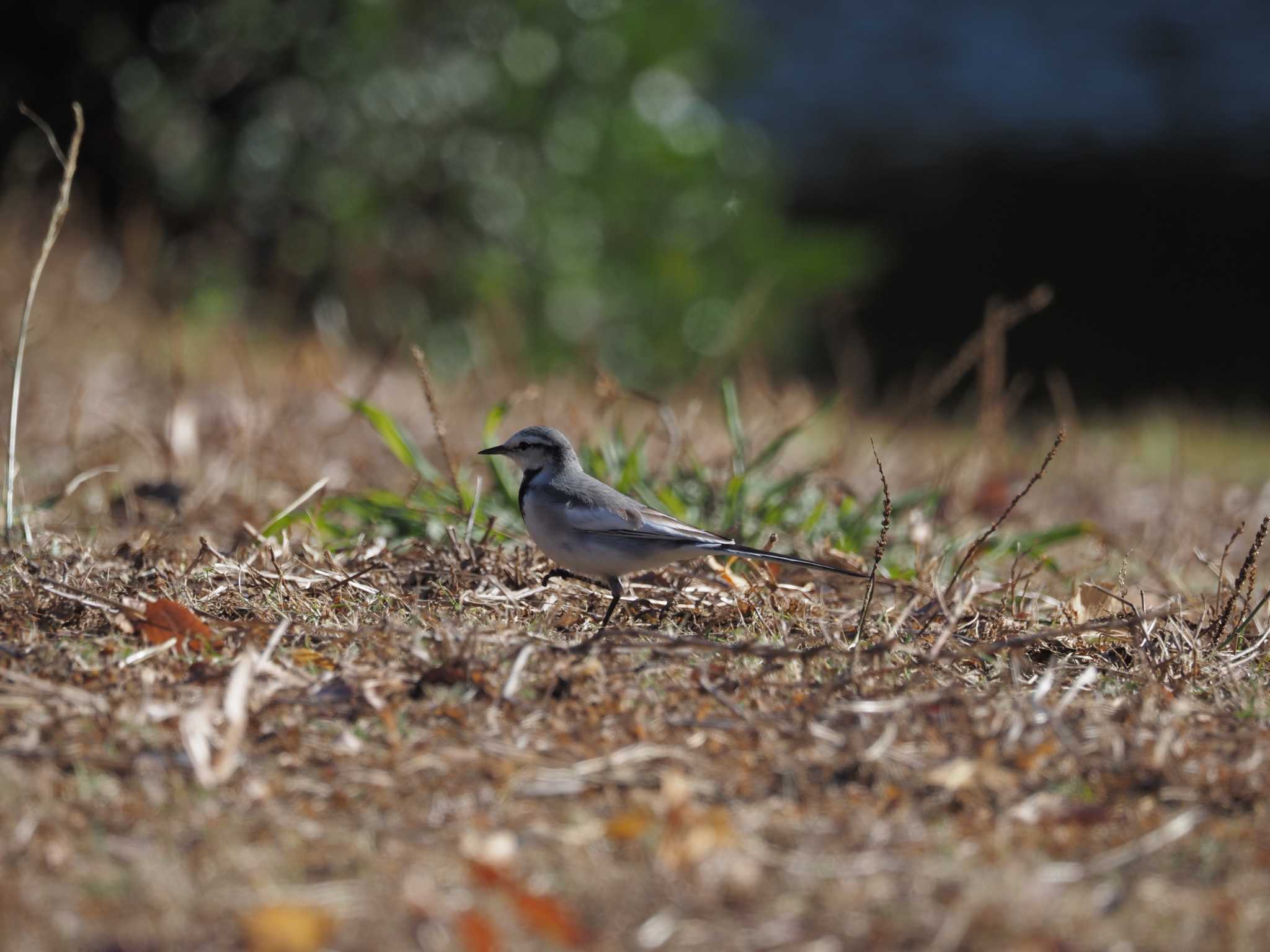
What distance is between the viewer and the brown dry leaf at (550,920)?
1.85 meters

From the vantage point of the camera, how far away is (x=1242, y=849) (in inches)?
86.9

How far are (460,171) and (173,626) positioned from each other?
6270mm

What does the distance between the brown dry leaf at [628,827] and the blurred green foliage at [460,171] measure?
20.1ft

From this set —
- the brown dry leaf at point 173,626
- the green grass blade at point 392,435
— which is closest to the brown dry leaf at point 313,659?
the brown dry leaf at point 173,626

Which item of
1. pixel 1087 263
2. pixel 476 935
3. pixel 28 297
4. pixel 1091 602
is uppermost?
pixel 28 297

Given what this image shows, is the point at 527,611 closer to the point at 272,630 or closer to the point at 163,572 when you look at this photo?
the point at 272,630

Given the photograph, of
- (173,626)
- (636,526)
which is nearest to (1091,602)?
(636,526)

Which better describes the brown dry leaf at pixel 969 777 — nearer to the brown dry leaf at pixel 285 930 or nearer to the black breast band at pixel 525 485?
the brown dry leaf at pixel 285 930

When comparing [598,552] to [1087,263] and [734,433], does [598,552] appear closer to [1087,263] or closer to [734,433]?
[734,433]

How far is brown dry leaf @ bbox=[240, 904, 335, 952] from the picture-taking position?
178 centimetres

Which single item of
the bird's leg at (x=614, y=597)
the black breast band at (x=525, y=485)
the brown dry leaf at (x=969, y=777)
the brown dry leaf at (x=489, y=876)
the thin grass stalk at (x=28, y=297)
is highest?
the thin grass stalk at (x=28, y=297)

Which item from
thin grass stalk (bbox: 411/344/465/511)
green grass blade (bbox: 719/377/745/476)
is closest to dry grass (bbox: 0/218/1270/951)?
thin grass stalk (bbox: 411/344/465/511)

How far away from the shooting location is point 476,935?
1.81 meters

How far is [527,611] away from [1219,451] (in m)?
6.33
